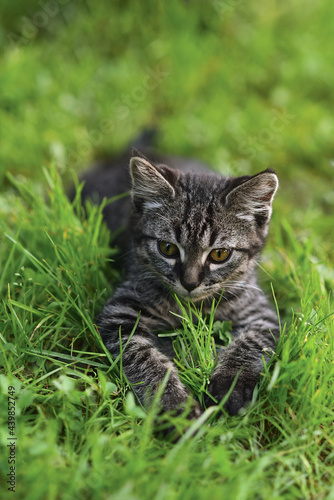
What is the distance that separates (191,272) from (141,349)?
0.53m

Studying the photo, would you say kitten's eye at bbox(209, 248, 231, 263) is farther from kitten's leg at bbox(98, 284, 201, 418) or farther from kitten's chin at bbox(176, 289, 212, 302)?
kitten's leg at bbox(98, 284, 201, 418)

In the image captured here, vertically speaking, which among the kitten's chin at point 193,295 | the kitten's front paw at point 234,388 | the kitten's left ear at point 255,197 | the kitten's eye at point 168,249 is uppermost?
the kitten's left ear at point 255,197

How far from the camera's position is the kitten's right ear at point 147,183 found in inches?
102

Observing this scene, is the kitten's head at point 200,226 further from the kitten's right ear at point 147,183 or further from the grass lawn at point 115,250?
the grass lawn at point 115,250

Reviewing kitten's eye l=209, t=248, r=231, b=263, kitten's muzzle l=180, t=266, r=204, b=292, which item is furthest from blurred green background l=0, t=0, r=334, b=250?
kitten's muzzle l=180, t=266, r=204, b=292

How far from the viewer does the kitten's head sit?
247cm

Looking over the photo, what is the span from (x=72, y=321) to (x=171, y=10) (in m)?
5.17

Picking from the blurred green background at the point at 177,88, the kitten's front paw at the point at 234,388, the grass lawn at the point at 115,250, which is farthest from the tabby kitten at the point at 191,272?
the blurred green background at the point at 177,88

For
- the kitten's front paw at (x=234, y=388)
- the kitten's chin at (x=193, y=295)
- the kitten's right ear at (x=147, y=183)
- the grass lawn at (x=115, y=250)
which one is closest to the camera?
the grass lawn at (x=115, y=250)

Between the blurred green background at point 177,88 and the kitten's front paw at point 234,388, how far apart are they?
1981 mm

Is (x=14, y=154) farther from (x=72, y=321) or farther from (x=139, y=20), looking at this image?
(x=139, y=20)

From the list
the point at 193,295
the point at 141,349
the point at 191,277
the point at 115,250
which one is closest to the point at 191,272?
the point at 191,277

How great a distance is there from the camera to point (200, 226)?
2496mm

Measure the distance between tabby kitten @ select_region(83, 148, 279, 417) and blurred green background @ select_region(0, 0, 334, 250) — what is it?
1318 mm
